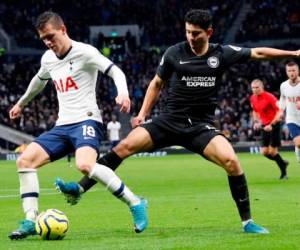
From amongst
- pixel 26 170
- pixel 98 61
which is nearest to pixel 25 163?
pixel 26 170

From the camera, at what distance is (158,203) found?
48.1ft

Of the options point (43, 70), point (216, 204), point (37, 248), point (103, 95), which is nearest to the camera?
point (37, 248)

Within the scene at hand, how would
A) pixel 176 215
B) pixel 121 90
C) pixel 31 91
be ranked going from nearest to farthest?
pixel 121 90
pixel 31 91
pixel 176 215

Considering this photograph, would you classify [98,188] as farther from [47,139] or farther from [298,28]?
[298,28]

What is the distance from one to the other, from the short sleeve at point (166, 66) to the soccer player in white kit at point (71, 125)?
0.65 meters

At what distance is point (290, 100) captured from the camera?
2023 centimetres

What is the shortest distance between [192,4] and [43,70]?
43.9m

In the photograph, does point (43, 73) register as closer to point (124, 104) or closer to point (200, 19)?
point (124, 104)

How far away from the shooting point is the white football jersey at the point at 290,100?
20.1 m

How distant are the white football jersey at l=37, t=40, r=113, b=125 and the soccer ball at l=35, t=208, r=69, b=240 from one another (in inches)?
45.1

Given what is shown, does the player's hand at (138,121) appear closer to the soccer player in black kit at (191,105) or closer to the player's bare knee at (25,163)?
the soccer player in black kit at (191,105)

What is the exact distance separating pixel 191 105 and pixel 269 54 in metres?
1.05

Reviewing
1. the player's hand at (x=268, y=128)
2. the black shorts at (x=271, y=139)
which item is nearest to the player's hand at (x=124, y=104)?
the player's hand at (x=268, y=128)

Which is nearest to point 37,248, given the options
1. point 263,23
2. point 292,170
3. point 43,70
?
point 43,70
